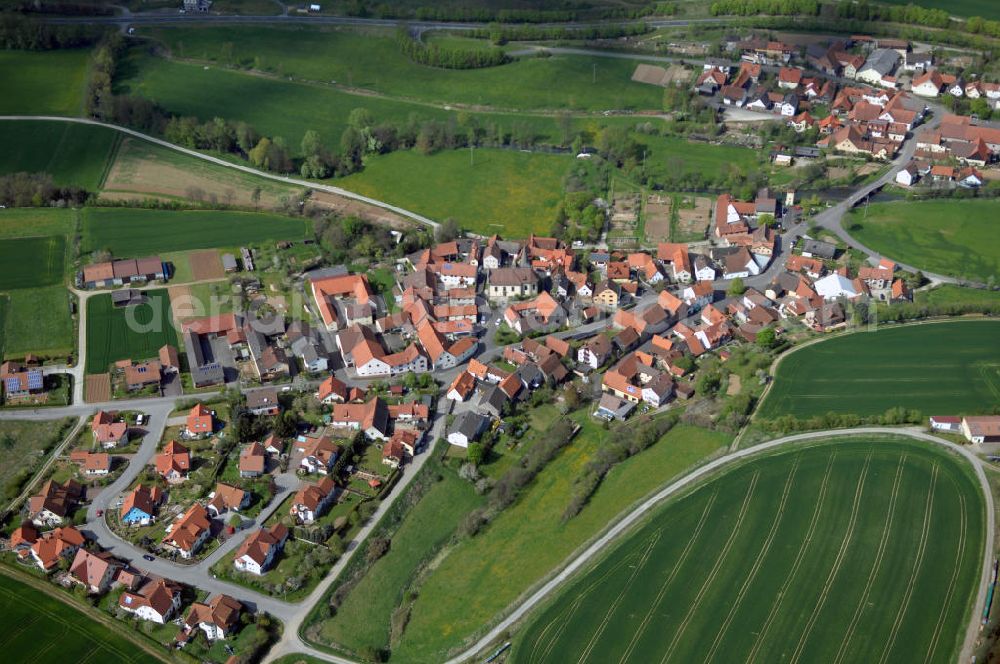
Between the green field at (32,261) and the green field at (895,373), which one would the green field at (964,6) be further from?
the green field at (32,261)

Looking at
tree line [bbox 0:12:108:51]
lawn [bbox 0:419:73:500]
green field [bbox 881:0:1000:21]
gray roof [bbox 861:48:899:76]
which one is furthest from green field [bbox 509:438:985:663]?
tree line [bbox 0:12:108:51]

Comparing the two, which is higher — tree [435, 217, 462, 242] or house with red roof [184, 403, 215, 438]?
tree [435, 217, 462, 242]

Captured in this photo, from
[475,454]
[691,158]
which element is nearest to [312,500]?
[475,454]

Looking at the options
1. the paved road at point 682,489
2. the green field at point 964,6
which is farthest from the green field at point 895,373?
the green field at point 964,6

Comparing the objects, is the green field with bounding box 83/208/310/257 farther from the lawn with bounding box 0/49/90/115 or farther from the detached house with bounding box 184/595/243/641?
the detached house with bounding box 184/595/243/641

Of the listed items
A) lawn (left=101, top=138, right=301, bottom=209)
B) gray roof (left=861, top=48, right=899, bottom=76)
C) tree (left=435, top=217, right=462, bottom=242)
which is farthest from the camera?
gray roof (left=861, top=48, right=899, bottom=76)

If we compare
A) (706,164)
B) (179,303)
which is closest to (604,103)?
(706,164)
